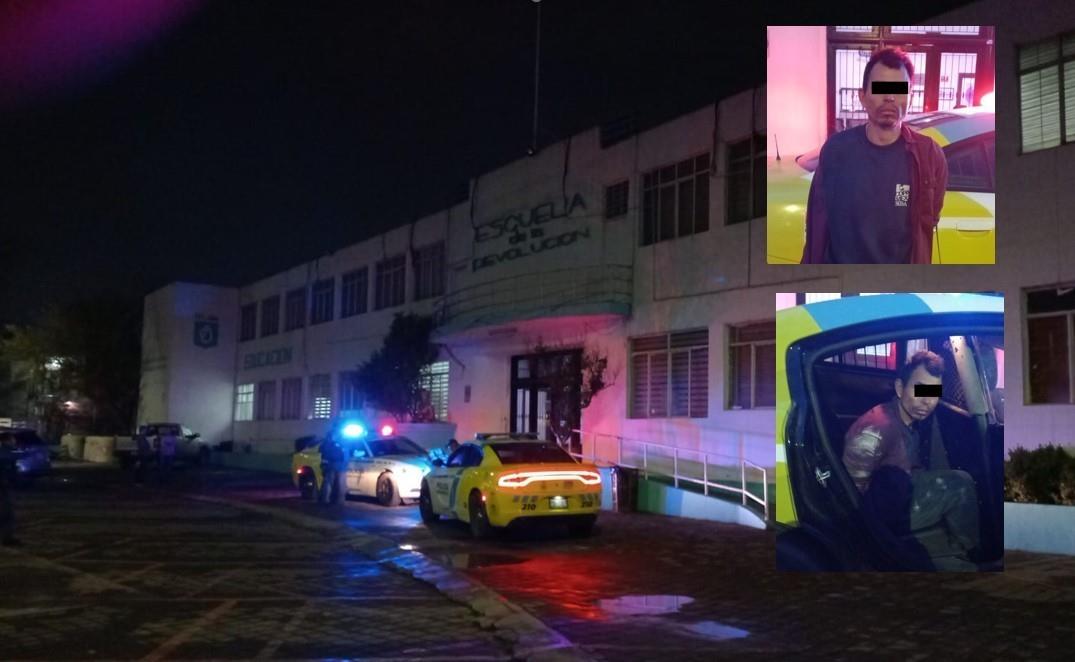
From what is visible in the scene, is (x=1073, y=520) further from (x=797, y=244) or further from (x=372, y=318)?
(x=372, y=318)

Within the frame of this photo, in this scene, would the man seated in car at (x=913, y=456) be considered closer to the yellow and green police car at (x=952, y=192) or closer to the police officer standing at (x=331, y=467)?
the yellow and green police car at (x=952, y=192)

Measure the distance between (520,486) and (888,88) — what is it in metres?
8.06

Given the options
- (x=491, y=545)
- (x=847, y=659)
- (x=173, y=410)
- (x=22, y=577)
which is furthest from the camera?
(x=173, y=410)

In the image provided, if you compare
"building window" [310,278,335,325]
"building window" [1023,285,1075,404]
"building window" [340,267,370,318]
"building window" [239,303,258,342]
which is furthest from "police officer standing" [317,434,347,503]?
"building window" [239,303,258,342]

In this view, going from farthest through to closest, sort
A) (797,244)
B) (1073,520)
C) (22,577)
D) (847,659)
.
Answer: (1073,520)
(22,577)
(797,244)
(847,659)

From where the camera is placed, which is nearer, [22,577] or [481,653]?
[481,653]

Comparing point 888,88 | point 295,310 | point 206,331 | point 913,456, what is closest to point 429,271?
point 295,310

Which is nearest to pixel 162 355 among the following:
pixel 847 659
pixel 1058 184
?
pixel 1058 184

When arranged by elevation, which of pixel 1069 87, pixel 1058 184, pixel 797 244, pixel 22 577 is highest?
pixel 1069 87

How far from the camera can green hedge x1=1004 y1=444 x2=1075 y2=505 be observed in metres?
12.9

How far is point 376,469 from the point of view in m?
20.4

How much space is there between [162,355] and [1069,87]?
143 feet

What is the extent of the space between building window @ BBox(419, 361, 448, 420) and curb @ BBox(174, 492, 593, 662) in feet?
45.0

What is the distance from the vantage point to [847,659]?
7594mm
